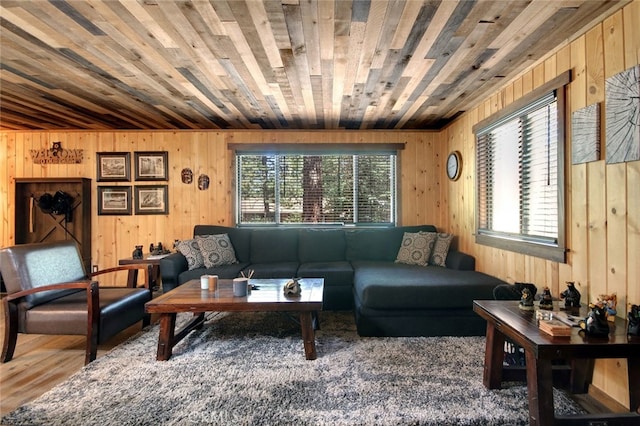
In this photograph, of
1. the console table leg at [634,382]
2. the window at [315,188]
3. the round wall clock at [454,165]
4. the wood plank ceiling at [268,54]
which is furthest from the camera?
the window at [315,188]

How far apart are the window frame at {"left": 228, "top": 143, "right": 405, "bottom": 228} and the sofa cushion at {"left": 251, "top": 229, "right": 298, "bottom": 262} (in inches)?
12.9

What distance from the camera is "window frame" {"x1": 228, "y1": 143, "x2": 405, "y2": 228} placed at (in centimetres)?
448

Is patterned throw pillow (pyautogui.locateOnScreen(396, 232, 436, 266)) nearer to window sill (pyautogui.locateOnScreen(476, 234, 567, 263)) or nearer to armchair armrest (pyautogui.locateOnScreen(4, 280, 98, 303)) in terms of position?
window sill (pyautogui.locateOnScreen(476, 234, 567, 263))

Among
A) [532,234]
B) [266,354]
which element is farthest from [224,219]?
[532,234]

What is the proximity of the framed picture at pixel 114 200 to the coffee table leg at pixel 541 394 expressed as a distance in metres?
4.87

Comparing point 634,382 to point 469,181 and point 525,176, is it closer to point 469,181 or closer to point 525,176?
point 525,176

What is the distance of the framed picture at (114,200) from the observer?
4492mm

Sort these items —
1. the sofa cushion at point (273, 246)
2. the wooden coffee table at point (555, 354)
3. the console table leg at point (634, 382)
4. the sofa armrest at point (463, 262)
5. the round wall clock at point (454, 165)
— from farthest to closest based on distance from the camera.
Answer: the sofa cushion at point (273, 246) < the round wall clock at point (454, 165) < the sofa armrest at point (463, 262) < the console table leg at point (634, 382) < the wooden coffee table at point (555, 354)

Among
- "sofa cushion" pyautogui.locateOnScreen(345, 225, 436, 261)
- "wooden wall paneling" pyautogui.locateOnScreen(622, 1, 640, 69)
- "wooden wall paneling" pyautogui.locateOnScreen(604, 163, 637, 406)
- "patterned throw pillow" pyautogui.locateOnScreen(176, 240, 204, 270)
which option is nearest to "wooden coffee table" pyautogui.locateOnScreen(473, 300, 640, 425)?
"wooden wall paneling" pyautogui.locateOnScreen(604, 163, 637, 406)

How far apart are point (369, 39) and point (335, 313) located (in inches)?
105

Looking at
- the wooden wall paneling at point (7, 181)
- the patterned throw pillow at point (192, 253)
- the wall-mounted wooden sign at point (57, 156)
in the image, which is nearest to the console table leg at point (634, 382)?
the patterned throw pillow at point (192, 253)

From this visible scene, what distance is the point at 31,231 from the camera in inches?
176

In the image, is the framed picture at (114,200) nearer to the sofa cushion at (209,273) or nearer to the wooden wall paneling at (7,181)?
the wooden wall paneling at (7,181)

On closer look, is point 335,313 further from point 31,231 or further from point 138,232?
point 31,231
